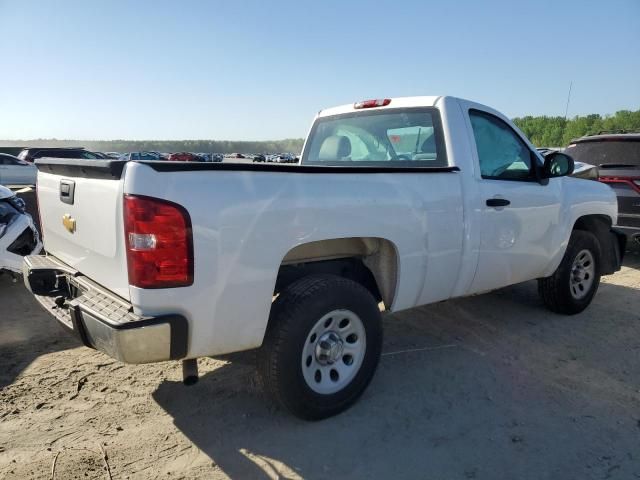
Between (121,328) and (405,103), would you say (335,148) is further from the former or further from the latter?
(121,328)

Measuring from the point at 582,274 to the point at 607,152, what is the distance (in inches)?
141

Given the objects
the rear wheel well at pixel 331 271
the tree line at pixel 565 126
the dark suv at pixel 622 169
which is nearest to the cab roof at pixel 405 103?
the rear wheel well at pixel 331 271

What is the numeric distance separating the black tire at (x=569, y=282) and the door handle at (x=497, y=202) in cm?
139

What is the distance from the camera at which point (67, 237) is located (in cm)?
293

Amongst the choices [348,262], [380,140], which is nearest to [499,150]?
[380,140]

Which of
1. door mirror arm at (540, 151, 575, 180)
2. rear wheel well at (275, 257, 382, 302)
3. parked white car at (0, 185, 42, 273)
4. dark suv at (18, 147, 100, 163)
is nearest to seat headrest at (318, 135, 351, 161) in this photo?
rear wheel well at (275, 257, 382, 302)

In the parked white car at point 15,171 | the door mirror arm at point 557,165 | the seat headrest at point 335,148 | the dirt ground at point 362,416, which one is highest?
the seat headrest at point 335,148

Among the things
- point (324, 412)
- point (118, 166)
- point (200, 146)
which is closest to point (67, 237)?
Result: point (118, 166)

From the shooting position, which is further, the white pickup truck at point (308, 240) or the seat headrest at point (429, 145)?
the seat headrest at point (429, 145)

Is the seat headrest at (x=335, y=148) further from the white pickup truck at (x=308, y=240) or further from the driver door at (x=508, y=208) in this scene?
the driver door at (x=508, y=208)

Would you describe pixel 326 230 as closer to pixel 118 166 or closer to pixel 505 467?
pixel 118 166

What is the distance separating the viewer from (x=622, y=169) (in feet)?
23.3

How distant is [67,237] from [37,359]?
1.32 meters

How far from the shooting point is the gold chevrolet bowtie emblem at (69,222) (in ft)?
9.14
